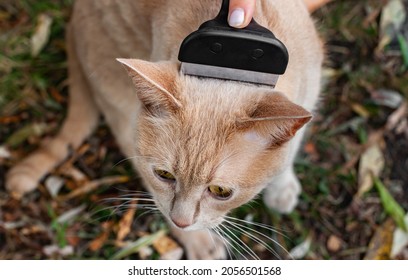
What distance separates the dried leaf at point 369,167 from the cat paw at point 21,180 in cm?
179

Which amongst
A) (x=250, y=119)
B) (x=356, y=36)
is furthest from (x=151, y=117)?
(x=356, y=36)

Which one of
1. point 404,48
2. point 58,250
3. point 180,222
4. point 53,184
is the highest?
point 404,48

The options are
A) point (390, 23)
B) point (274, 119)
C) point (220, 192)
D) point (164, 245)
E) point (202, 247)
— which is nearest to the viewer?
point (274, 119)

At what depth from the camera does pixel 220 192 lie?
204 cm

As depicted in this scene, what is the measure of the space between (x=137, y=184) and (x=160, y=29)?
1152mm

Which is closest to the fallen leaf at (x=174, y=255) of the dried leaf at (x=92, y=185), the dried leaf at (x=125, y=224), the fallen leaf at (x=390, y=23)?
the dried leaf at (x=125, y=224)

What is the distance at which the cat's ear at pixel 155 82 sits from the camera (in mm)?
1765

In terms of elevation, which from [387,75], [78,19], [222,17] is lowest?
[387,75]

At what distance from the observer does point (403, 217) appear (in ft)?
10.0

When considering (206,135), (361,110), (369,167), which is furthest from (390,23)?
(206,135)

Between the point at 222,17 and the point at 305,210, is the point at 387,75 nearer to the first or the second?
the point at 305,210

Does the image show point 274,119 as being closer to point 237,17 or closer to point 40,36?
point 237,17

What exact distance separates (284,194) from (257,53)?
128 cm

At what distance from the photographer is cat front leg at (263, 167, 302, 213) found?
2.96 meters
